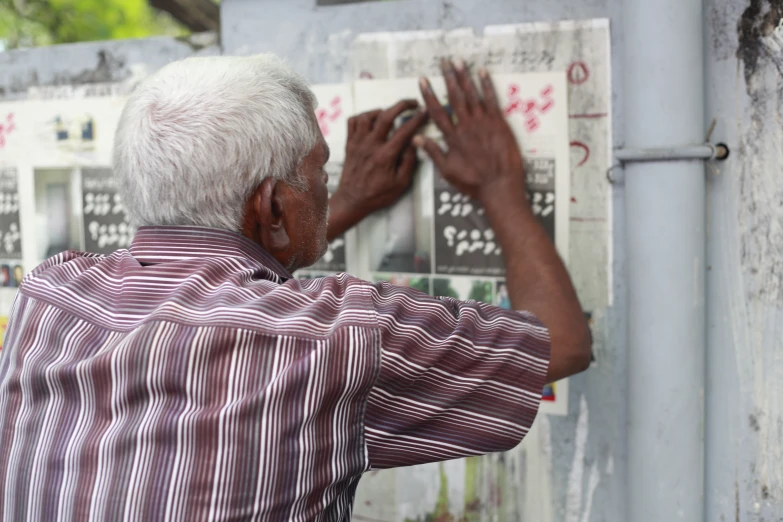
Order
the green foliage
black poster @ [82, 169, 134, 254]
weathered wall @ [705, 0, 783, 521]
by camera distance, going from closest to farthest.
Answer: weathered wall @ [705, 0, 783, 521]
black poster @ [82, 169, 134, 254]
the green foliage

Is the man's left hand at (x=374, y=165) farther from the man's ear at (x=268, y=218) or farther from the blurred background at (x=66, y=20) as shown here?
the blurred background at (x=66, y=20)

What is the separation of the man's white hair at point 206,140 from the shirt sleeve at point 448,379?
0.81 feet

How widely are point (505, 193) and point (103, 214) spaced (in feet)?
3.58

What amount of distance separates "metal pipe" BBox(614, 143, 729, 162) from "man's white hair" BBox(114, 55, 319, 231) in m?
0.55

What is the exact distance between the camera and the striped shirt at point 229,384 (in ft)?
2.97

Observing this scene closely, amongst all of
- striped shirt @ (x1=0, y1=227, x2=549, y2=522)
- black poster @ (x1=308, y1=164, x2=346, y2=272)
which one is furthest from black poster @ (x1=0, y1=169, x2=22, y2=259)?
striped shirt @ (x1=0, y1=227, x2=549, y2=522)

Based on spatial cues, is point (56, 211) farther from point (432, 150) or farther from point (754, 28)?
point (754, 28)

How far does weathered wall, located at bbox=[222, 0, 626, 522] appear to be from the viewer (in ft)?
4.57

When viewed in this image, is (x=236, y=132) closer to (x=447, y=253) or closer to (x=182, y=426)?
(x=182, y=426)

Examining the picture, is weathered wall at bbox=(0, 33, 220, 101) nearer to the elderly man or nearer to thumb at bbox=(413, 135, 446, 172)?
thumb at bbox=(413, 135, 446, 172)

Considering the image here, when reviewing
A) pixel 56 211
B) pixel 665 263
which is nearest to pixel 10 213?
pixel 56 211

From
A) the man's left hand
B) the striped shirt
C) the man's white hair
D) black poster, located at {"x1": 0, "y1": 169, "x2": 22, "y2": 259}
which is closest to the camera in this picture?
the striped shirt

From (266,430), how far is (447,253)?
0.70m

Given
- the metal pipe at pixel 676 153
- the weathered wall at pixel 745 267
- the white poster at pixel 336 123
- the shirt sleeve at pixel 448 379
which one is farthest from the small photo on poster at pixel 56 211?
the weathered wall at pixel 745 267
